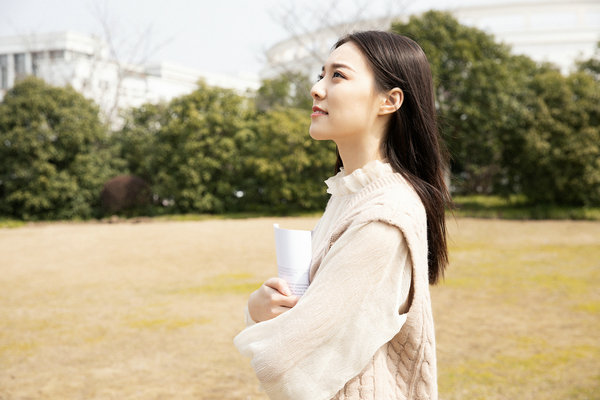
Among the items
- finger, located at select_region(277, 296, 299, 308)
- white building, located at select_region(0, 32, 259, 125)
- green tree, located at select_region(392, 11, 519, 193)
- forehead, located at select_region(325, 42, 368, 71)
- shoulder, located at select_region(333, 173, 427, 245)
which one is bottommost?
finger, located at select_region(277, 296, 299, 308)

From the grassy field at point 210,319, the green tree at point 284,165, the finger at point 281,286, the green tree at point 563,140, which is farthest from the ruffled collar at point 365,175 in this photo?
the green tree at point 284,165

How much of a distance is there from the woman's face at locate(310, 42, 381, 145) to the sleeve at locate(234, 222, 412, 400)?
9.7 inches

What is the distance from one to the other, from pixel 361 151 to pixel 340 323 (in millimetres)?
387

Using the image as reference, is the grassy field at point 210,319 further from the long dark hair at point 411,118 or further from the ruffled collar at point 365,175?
the ruffled collar at point 365,175

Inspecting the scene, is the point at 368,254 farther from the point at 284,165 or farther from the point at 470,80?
the point at 284,165

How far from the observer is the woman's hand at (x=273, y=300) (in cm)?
109

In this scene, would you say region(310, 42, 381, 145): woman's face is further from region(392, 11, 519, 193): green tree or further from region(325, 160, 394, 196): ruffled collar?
region(392, 11, 519, 193): green tree

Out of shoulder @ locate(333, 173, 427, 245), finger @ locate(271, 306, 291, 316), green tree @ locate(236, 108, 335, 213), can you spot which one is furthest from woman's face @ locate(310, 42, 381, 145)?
green tree @ locate(236, 108, 335, 213)

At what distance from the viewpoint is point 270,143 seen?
1594 cm

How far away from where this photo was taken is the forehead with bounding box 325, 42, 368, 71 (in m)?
1.13

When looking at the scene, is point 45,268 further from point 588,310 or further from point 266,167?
point 266,167

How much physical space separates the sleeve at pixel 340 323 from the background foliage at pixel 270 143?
13.1 metres

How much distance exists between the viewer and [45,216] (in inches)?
616

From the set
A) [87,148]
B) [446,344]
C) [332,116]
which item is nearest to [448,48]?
[87,148]
